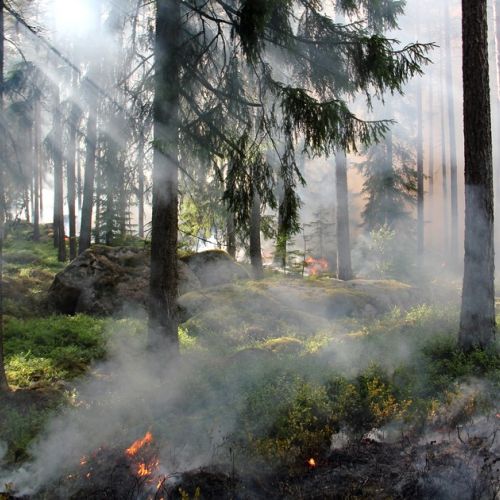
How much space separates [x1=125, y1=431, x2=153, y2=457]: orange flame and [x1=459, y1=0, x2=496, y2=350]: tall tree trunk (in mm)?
5440

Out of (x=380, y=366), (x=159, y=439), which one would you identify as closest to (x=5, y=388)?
(x=159, y=439)

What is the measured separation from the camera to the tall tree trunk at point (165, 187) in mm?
7504

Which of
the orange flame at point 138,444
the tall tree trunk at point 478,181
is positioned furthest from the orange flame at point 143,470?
the tall tree trunk at point 478,181

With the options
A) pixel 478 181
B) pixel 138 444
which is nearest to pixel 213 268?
pixel 478 181

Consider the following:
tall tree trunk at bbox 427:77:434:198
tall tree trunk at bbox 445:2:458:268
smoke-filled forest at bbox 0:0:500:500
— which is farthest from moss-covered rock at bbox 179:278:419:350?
tall tree trunk at bbox 427:77:434:198

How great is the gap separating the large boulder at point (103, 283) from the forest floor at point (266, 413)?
2.22 meters

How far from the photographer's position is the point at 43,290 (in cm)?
1391

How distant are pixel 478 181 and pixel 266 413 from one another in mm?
5338

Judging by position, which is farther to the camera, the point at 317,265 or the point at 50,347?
the point at 317,265

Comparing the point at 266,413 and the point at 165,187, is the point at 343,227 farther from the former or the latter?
the point at 266,413

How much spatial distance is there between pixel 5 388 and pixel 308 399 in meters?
4.65

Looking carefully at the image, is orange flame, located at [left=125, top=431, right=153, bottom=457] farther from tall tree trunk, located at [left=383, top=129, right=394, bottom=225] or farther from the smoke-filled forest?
tall tree trunk, located at [left=383, top=129, right=394, bottom=225]

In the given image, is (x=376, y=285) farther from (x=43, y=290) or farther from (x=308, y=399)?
(x=43, y=290)

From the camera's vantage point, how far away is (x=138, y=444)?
6.02 meters
